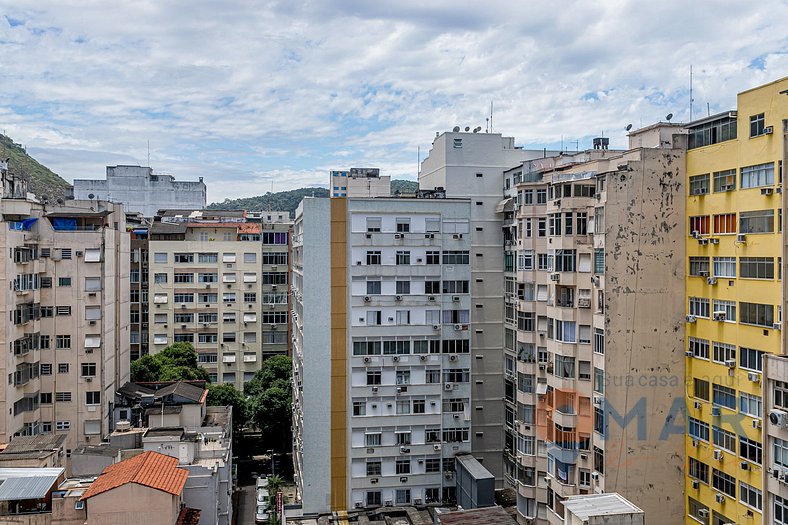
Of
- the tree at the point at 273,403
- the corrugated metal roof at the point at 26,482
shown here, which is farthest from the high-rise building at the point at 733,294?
the tree at the point at 273,403

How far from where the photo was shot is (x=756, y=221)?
851 inches

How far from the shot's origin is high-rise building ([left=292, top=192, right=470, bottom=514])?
3328cm

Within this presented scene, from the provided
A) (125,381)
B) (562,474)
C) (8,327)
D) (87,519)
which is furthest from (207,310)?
(562,474)

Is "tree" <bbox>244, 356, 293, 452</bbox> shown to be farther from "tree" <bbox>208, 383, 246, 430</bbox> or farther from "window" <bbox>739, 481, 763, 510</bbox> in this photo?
"window" <bbox>739, 481, 763, 510</bbox>

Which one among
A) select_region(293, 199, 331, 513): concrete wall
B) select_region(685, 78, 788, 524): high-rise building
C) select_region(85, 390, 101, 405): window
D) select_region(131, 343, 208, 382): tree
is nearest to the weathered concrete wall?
select_region(685, 78, 788, 524): high-rise building

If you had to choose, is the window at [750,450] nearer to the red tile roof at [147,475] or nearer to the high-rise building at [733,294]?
the high-rise building at [733,294]

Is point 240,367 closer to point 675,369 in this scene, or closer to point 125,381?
point 125,381

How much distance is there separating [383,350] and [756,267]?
1809cm

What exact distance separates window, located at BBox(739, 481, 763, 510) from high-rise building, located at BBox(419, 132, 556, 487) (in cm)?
1591

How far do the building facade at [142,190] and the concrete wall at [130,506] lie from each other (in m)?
67.7

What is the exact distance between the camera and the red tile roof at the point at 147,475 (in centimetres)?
2436

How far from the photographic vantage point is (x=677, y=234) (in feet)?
83.1

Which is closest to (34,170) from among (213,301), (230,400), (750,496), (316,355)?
(213,301)

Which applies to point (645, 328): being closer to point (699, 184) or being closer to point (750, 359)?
point (750, 359)
